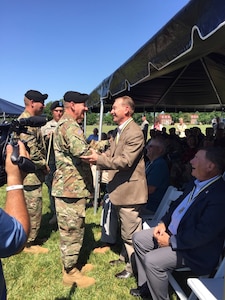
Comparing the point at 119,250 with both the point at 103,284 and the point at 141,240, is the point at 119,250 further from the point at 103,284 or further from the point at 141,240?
the point at 141,240

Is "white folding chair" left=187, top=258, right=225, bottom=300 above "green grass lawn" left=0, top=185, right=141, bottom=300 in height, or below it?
above

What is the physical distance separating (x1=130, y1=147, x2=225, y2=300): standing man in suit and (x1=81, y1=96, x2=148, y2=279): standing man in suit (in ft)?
1.28

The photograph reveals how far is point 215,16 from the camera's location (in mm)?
1702

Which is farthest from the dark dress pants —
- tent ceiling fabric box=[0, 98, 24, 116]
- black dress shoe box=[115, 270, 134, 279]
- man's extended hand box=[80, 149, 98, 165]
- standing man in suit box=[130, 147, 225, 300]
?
tent ceiling fabric box=[0, 98, 24, 116]

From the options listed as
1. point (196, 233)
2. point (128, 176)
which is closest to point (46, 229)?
point (128, 176)

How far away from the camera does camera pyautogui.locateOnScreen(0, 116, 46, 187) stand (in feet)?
4.17

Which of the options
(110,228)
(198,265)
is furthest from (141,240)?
(110,228)

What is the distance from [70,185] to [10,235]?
6.44ft

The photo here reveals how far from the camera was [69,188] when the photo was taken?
3064 mm

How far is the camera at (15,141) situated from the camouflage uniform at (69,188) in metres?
1.31

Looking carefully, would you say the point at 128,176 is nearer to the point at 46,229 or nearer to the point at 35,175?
the point at 35,175

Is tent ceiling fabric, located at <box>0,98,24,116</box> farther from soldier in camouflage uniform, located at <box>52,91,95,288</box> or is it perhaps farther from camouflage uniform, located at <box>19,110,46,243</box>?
soldier in camouflage uniform, located at <box>52,91,95,288</box>

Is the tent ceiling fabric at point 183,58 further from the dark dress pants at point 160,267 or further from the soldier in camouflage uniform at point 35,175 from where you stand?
the dark dress pants at point 160,267

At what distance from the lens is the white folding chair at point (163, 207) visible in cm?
366
